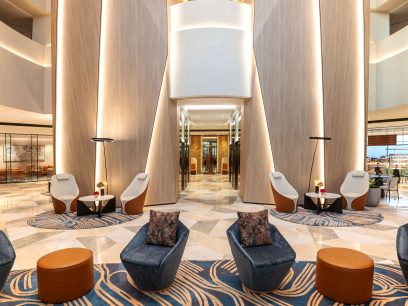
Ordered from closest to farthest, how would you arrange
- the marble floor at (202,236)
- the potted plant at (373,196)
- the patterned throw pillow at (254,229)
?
the patterned throw pillow at (254,229)
the marble floor at (202,236)
the potted plant at (373,196)

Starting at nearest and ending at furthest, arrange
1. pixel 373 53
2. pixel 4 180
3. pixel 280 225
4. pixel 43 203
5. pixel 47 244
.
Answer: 1. pixel 47 244
2. pixel 280 225
3. pixel 43 203
4. pixel 373 53
5. pixel 4 180

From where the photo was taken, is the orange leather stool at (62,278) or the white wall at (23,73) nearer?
the orange leather stool at (62,278)

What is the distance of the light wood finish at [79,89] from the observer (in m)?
7.59

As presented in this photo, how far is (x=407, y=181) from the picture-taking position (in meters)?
15.1

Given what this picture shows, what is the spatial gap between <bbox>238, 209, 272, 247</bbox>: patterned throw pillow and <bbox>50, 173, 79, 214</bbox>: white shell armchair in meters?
5.40

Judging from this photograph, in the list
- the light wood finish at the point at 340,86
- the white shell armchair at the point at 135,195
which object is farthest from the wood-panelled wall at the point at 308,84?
the white shell armchair at the point at 135,195

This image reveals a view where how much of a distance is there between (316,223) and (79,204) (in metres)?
5.75

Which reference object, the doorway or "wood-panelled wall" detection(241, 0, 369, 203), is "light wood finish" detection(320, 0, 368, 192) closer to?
"wood-panelled wall" detection(241, 0, 369, 203)

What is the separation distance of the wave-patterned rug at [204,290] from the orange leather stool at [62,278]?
0.37 ft

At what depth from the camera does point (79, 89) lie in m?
7.74

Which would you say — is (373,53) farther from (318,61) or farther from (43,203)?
(43,203)

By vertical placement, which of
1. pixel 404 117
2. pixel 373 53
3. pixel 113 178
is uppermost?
pixel 373 53

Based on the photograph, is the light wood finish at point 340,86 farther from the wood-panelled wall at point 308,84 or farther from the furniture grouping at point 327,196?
the furniture grouping at point 327,196

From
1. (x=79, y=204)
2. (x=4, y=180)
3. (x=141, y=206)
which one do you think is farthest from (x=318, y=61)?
(x=4, y=180)
